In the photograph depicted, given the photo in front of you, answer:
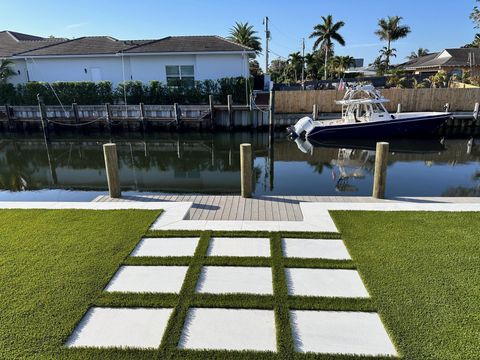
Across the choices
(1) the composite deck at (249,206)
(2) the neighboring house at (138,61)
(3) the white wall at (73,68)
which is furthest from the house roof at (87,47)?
(1) the composite deck at (249,206)

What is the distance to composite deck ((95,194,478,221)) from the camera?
21.7 feet

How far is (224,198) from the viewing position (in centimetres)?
767

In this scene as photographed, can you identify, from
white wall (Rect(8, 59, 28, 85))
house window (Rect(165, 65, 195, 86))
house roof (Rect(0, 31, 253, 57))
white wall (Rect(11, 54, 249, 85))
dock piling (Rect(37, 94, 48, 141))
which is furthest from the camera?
white wall (Rect(8, 59, 28, 85))

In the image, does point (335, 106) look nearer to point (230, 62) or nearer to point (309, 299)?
point (230, 62)

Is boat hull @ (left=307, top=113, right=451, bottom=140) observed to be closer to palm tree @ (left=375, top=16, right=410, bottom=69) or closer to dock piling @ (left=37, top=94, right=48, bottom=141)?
dock piling @ (left=37, top=94, right=48, bottom=141)

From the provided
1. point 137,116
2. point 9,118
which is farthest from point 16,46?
point 137,116

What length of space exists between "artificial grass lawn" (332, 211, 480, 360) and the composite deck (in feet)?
3.42

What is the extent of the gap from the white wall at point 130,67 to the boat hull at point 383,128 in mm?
8798

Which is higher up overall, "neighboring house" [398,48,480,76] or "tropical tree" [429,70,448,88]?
"neighboring house" [398,48,480,76]

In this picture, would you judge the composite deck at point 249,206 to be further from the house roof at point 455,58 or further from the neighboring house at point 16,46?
the house roof at point 455,58

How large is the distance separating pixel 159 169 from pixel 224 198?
736cm

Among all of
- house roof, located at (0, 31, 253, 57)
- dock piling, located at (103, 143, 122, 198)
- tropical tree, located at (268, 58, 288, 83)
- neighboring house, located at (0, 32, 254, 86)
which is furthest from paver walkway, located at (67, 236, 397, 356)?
tropical tree, located at (268, 58, 288, 83)

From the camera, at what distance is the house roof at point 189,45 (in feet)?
76.1

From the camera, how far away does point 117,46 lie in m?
25.3
